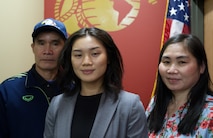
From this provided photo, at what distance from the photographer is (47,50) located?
1.57 m

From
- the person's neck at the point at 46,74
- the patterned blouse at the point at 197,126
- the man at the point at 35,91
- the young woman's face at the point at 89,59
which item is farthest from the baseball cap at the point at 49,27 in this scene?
the patterned blouse at the point at 197,126

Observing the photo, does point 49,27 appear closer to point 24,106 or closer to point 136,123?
point 24,106

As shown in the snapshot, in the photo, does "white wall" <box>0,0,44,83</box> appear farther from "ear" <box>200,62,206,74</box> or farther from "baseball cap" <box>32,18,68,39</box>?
"ear" <box>200,62,206,74</box>

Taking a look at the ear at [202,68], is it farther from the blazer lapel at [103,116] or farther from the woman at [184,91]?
the blazer lapel at [103,116]

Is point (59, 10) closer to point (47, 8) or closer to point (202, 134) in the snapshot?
point (47, 8)

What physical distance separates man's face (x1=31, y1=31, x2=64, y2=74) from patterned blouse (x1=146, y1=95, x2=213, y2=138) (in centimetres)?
73

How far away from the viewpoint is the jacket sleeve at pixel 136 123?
3.72 ft

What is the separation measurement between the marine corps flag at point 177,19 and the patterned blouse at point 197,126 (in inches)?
33.2

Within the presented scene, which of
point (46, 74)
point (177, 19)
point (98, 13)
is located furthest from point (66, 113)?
point (98, 13)

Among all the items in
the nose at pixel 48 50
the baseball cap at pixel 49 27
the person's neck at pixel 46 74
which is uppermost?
the baseball cap at pixel 49 27

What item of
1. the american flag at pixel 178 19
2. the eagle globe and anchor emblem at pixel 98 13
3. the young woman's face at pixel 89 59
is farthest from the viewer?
the eagle globe and anchor emblem at pixel 98 13

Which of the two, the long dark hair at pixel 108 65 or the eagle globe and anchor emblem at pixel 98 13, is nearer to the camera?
the long dark hair at pixel 108 65

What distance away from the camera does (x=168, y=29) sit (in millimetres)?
2203

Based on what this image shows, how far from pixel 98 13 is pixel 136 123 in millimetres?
1641
